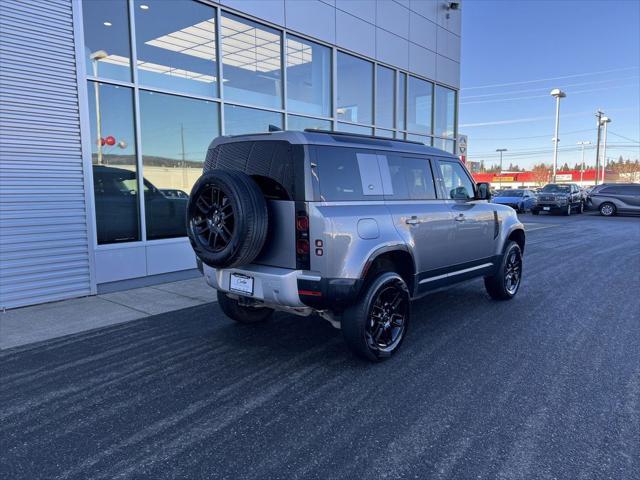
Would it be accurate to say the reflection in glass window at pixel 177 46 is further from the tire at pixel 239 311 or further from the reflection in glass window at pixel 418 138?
the reflection in glass window at pixel 418 138

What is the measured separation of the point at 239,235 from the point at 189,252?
4981mm

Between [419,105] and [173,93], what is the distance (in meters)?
8.84

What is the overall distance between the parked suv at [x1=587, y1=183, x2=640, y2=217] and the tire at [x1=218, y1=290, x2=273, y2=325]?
2587 centimetres

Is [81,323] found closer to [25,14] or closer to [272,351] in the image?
[272,351]

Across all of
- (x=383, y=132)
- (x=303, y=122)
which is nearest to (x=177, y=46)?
(x=303, y=122)

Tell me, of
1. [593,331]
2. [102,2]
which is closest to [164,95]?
[102,2]

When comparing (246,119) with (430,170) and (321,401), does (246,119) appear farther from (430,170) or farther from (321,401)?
(321,401)

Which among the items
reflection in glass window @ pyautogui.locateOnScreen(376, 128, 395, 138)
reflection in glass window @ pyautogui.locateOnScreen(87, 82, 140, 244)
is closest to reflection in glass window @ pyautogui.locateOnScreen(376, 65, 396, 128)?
reflection in glass window @ pyautogui.locateOnScreen(376, 128, 395, 138)

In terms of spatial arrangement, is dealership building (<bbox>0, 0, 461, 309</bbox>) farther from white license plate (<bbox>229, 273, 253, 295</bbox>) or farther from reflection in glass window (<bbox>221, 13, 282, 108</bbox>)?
white license plate (<bbox>229, 273, 253, 295</bbox>)

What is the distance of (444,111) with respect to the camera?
51.5 feet

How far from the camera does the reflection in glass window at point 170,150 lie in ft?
25.6

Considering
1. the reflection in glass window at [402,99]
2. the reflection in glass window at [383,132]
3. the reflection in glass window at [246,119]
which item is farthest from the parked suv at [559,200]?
the reflection in glass window at [246,119]

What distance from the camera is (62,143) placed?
6.25m

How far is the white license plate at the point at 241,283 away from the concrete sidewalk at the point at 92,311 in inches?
83.4
